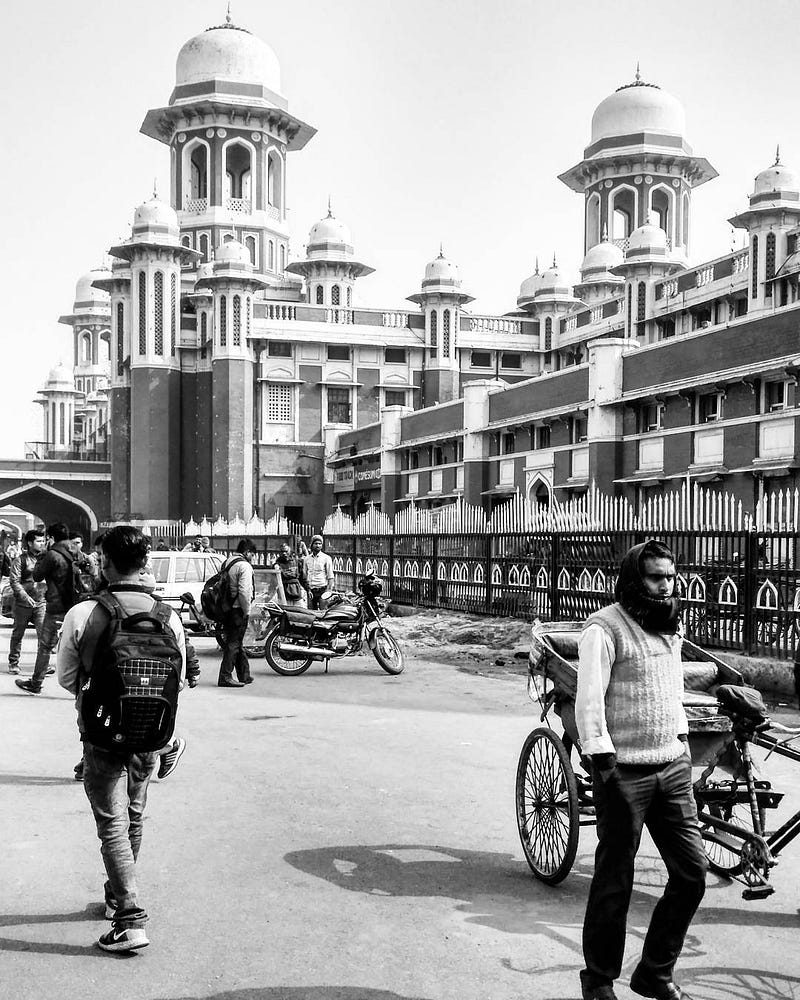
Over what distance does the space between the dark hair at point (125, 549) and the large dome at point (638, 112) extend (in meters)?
53.6

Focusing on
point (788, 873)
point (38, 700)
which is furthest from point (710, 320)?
point (788, 873)

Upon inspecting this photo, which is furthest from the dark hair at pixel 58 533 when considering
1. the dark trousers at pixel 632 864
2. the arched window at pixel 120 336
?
the arched window at pixel 120 336

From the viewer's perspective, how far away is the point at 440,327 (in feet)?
166

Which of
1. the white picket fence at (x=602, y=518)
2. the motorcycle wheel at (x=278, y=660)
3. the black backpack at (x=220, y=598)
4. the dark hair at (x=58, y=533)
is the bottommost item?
the motorcycle wheel at (x=278, y=660)

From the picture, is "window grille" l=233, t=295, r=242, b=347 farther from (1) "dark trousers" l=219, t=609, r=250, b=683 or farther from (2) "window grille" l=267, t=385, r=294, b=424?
(1) "dark trousers" l=219, t=609, r=250, b=683

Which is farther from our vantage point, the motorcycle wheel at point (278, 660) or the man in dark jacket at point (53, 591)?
the motorcycle wheel at point (278, 660)

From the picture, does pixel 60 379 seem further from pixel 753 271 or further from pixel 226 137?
pixel 753 271

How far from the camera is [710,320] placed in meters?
39.4

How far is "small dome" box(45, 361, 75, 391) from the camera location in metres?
89.6

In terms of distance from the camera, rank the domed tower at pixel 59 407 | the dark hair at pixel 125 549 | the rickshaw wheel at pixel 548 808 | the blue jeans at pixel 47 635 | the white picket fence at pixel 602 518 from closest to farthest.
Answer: the dark hair at pixel 125 549 → the rickshaw wheel at pixel 548 808 → the blue jeans at pixel 47 635 → the white picket fence at pixel 602 518 → the domed tower at pixel 59 407

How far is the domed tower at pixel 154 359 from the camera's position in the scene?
49594mm

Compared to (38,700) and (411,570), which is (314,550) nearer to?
(411,570)

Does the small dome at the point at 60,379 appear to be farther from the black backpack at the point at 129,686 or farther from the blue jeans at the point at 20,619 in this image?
the black backpack at the point at 129,686

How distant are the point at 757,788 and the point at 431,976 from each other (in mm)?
1746
